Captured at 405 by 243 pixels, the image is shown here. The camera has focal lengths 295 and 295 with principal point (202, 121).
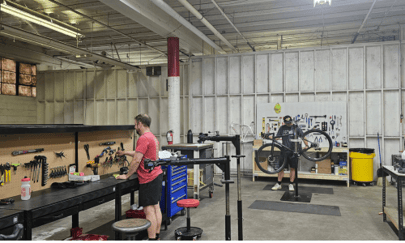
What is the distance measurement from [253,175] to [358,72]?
3671 millimetres

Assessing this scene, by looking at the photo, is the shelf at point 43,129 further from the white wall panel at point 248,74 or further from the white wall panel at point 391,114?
the white wall panel at point 391,114

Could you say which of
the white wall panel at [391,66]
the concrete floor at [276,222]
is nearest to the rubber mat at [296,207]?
the concrete floor at [276,222]

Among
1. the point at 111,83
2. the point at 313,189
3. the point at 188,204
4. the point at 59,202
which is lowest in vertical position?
the point at 313,189

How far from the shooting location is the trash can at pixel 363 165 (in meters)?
6.75

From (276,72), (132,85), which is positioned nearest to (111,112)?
(132,85)

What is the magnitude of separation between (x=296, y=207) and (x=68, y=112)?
27.3 ft

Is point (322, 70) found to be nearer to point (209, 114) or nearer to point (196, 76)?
point (209, 114)

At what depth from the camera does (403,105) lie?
23.4 ft

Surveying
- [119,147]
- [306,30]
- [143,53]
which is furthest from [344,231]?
[143,53]

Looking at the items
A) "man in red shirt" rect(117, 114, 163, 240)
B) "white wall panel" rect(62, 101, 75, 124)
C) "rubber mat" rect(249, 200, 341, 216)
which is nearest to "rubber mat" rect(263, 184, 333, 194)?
"rubber mat" rect(249, 200, 341, 216)

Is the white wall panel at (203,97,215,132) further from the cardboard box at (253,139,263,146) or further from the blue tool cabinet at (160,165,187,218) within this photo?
the blue tool cabinet at (160,165,187,218)

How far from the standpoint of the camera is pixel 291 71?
7824 mm

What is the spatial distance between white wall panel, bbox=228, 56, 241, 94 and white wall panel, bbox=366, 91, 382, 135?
3285 millimetres

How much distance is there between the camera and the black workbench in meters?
2.29
